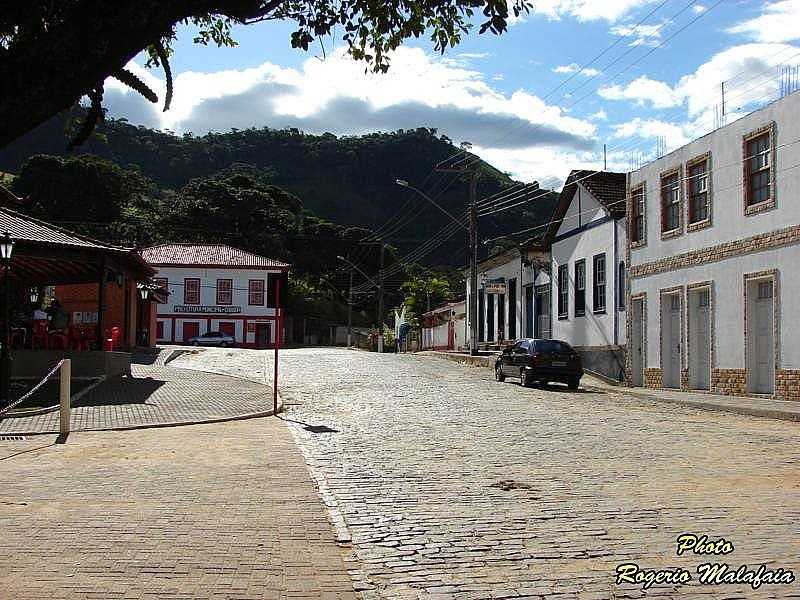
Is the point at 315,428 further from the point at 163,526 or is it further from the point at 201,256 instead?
the point at 201,256

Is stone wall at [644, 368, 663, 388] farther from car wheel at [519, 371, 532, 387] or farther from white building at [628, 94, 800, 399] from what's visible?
car wheel at [519, 371, 532, 387]

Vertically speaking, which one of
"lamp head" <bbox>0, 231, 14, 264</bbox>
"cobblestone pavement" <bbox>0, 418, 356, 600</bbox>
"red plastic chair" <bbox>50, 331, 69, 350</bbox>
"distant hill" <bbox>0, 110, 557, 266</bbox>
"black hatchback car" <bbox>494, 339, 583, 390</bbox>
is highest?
"distant hill" <bbox>0, 110, 557, 266</bbox>

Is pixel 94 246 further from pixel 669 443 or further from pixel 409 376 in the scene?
pixel 669 443

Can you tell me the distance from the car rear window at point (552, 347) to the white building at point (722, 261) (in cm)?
292

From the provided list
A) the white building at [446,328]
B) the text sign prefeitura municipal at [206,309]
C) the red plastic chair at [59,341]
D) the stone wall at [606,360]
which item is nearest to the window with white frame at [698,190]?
the stone wall at [606,360]

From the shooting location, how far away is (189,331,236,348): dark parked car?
209ft

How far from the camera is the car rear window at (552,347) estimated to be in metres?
25.9

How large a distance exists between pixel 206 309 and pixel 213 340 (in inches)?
117

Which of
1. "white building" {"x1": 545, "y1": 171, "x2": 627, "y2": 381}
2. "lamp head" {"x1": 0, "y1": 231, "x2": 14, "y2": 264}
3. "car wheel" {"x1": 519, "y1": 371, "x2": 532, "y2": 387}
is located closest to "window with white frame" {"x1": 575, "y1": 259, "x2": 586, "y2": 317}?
"white building" {"x1": 545, "y1": 171, "x2": 627, "y2": 381}

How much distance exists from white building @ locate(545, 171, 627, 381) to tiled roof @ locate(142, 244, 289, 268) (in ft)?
112

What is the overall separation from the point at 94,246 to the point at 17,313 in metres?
15.7

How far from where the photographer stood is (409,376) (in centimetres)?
2852

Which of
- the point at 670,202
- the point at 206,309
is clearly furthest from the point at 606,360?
the point at 206,309

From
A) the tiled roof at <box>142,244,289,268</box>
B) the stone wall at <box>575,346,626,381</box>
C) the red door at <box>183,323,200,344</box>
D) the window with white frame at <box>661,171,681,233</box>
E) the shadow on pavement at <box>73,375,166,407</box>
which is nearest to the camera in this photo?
the shadow on pavement at <box>73,375,166,407</box>
